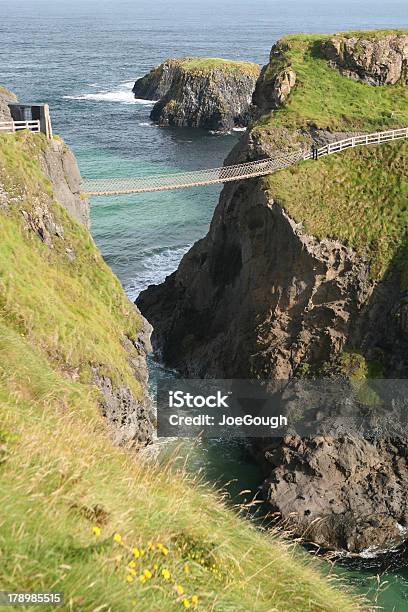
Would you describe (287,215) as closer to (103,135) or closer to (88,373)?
(88,373)

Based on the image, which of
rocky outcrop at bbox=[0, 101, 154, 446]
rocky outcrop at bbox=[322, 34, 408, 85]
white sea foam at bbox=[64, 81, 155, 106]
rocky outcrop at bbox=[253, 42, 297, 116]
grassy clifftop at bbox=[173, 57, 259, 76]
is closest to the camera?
rocky outcrop at bbox=[0, 101, 154, 446]

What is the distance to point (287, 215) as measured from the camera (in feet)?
131

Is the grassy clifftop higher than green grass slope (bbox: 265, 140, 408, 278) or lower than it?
higher

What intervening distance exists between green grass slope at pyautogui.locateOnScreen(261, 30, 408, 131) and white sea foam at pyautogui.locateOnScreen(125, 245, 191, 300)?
56.3ft

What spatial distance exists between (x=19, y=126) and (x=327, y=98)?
87.4 feet

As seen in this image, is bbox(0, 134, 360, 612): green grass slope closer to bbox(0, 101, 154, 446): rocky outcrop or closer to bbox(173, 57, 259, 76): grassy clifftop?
bbox(0, 101, 154, 446): rocky outcrop

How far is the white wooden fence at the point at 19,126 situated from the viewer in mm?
29844

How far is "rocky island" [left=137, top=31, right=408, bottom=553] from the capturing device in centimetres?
3309

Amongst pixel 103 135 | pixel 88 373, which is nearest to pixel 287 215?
pixel 88 373

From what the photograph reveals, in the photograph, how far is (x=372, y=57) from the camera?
5181 centimetres

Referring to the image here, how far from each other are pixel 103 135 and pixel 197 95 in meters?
23.8

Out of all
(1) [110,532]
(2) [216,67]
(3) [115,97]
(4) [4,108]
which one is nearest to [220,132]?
(2) [216,67]

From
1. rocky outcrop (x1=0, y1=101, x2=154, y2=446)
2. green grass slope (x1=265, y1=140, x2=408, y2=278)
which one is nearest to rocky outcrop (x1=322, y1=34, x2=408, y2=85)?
green grass slope (x1=265, y1=140, x2=408, y2=278)

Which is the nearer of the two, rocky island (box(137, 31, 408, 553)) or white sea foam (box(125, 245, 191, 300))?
rocky island (box(137, 31, 408, 553))
